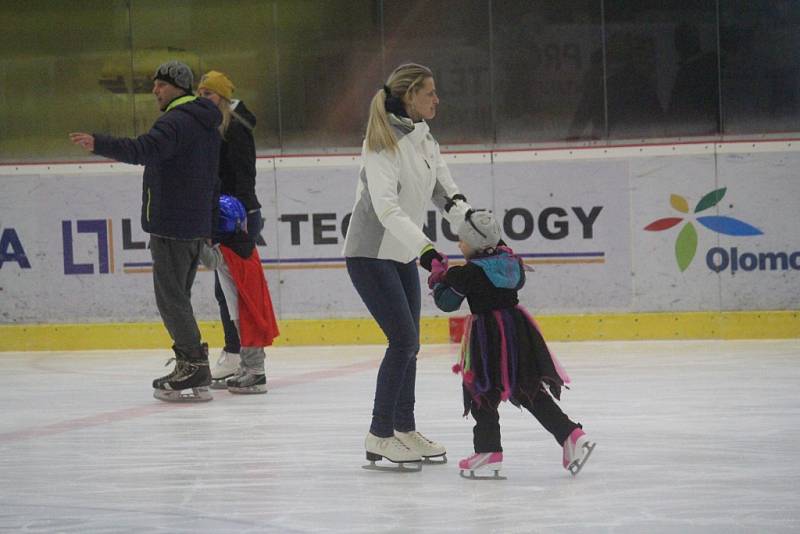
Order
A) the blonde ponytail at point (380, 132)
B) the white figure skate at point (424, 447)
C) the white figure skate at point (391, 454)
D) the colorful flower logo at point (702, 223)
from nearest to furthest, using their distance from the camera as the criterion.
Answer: the blonde ponytail at point (380, 132) → the white figure skate at point (391, 454) → the white figure skate at point (424, 447) → the colorful flower logo at point (702, 223)

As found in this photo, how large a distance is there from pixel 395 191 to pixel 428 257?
32 cm

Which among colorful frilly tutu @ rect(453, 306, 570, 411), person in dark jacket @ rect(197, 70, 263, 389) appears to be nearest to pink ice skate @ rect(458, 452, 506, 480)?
colorful frilly tutu @ rect(453, 306, 570, 411)

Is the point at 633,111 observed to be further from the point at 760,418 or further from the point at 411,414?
the point at 411,414

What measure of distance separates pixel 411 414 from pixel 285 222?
4896mm

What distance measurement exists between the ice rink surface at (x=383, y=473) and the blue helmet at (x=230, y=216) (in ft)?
2.74

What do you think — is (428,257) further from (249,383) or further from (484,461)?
(249,383)

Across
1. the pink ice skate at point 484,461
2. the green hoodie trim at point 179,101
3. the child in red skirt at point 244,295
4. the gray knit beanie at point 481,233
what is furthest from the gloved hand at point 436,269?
the child in red skirt at point 244,295

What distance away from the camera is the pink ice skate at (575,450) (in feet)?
14.3

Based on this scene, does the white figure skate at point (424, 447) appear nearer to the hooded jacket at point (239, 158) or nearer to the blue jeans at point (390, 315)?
the blue jeans at point (390, 315)

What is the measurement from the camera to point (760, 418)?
5531mm

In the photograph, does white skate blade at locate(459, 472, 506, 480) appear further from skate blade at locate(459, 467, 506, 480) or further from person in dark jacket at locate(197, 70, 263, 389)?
person in dark jacket at locate(197, 70, 263, 389)

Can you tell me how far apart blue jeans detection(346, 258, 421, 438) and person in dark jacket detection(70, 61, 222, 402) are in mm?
1915

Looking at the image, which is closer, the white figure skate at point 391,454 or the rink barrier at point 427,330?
the white figure skate at point 391,454

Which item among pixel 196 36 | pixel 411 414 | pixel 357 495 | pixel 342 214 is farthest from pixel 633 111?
pixel 357 495
